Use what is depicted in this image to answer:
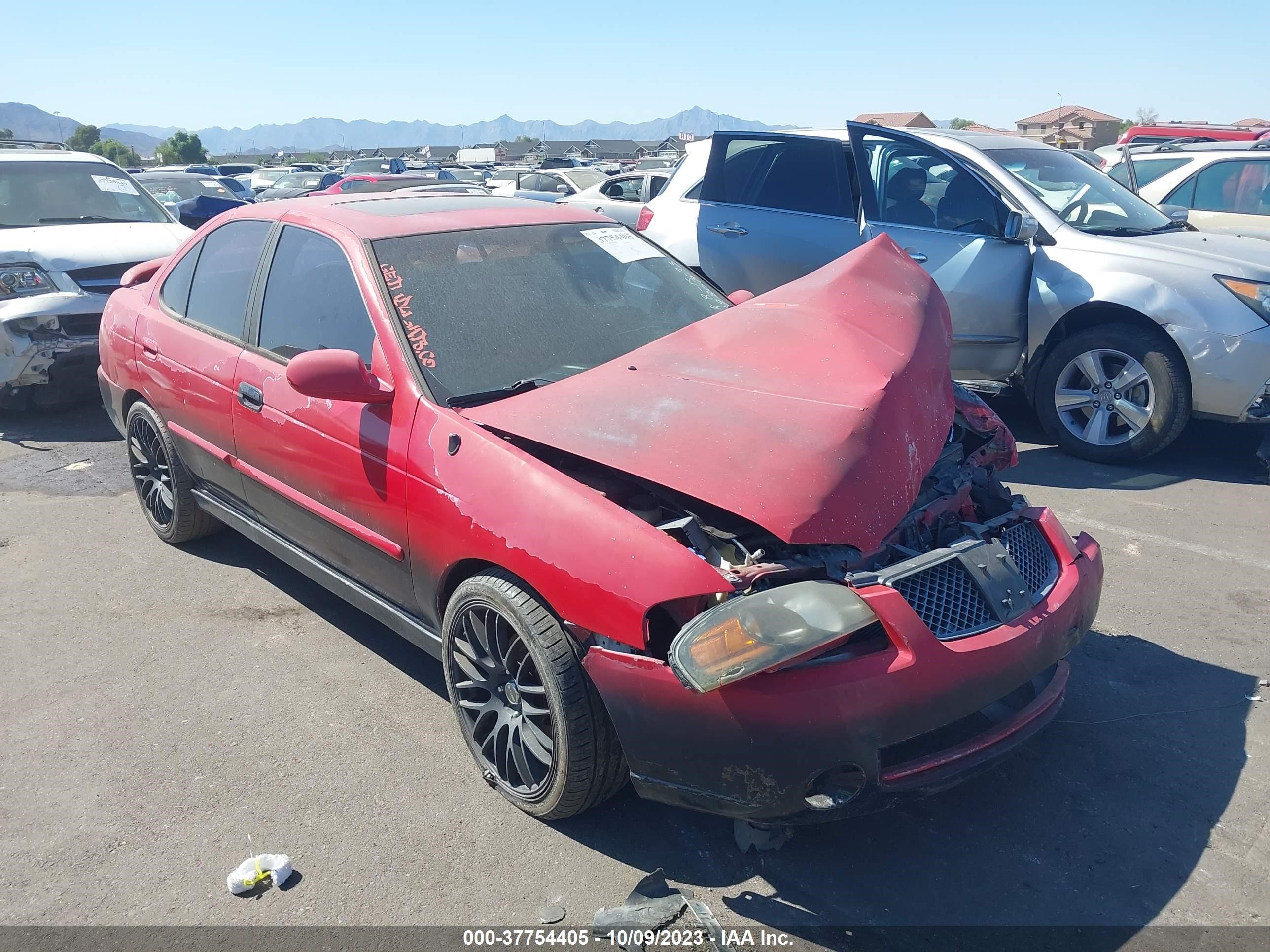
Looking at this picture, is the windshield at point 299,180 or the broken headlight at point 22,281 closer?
the broken headlight at point 22,281

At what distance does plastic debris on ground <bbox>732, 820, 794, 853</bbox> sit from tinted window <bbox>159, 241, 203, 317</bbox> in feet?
11.4

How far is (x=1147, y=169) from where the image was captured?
9414 mm

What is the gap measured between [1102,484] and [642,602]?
4130 millimetres

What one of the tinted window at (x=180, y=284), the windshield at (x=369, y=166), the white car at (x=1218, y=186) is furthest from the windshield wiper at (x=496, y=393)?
the windshield at (x=369, y=166)

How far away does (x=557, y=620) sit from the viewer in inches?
105

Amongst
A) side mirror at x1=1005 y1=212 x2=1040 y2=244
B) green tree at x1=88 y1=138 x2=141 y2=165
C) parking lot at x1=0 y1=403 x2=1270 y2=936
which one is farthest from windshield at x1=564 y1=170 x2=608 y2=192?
green tree at x1=88 y1=138 x2=141 y2=165

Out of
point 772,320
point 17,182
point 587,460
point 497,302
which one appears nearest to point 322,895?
point 587,460

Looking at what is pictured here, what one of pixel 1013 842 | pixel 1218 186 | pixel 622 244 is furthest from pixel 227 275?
pixel 1218 186

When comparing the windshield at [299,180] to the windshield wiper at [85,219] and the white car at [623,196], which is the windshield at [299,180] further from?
the windshield wiper at [85,219]

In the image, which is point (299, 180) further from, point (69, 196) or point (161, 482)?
point (161, 482)

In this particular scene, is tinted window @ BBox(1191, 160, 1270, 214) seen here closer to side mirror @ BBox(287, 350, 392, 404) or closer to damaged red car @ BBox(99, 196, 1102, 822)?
damaged red car @ BBox(99, 196, 1102, 822)

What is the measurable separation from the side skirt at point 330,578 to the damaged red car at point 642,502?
0.02 m

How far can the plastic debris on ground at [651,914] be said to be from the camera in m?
2.43

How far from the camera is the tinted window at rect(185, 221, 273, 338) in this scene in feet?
13.6
